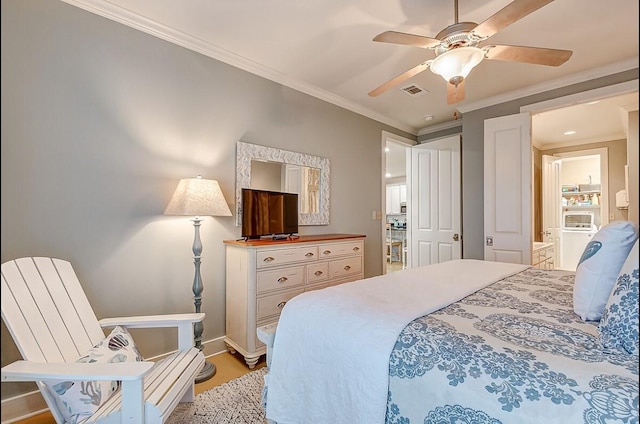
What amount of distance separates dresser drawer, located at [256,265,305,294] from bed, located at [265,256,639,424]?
99cm

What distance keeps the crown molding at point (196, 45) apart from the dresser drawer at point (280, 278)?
6.17 feet

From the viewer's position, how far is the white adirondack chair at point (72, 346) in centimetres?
114

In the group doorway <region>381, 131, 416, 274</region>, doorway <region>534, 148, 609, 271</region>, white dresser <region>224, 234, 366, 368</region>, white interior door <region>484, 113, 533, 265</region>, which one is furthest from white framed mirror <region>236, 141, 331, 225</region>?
doorway <region>381, 131, 416, 274</region>

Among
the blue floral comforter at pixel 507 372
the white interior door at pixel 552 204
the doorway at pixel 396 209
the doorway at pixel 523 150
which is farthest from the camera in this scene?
the doorway at pixel 396 209

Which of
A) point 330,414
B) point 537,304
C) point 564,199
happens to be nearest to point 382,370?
point 330,414

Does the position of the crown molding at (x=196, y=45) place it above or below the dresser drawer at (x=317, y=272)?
above

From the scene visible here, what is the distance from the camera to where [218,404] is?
186 cm

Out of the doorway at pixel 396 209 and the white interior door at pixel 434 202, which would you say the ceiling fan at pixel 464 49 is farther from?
the doorway at pixel 396 209

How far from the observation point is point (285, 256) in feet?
8.21

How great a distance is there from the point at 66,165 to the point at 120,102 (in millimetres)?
572

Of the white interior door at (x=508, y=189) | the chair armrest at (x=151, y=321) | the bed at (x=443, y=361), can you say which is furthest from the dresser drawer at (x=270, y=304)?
the white interior door at (x=508, y=189)

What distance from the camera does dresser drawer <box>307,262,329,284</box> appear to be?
2674mm

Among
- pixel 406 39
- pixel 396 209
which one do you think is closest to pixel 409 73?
pixel 406 39

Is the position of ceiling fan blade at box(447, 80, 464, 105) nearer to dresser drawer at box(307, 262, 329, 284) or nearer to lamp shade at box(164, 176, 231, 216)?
dresser drawer at box(307, 262, 329, 284)
